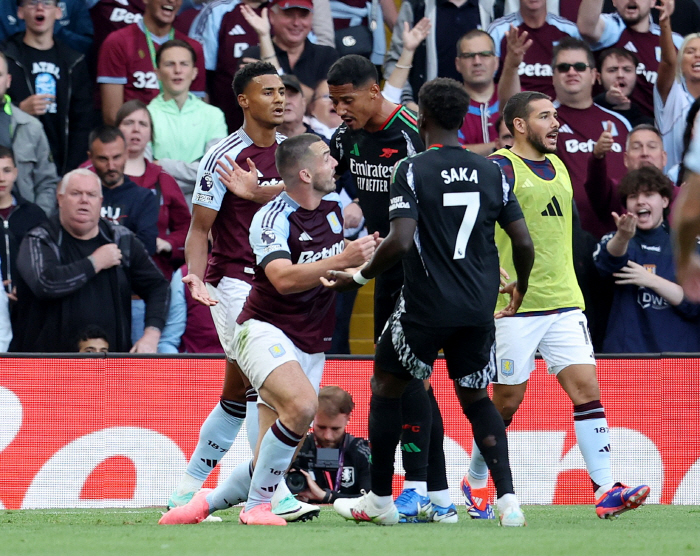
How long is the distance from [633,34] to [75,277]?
6519 millimetres

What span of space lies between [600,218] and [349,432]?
328 cm

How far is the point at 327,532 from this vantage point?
18.7ft

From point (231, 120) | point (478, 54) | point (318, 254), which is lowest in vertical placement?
point (318, 254)

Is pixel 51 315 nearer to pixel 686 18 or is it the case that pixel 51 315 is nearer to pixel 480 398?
pixel 480 398

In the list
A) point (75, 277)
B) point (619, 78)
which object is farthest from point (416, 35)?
point (75, 277)

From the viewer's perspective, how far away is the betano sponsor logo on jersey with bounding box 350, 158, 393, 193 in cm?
669

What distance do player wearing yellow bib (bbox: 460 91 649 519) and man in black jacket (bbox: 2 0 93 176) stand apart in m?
5.52

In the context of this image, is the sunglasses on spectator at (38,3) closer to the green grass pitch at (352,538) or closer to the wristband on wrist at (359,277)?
the green grass pitch at (352,538)

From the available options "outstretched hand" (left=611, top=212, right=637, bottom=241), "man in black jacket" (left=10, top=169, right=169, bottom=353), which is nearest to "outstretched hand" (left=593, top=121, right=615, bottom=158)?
"outstretched hand" (left=611, top=212, right=637, bottom=241)

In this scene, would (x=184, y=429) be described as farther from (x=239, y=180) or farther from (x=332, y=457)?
(x=239, y=180)

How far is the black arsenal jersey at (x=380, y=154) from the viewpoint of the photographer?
6.70 m

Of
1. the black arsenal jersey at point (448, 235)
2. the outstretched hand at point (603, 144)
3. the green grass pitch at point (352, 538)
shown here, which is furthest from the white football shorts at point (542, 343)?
the outstretched hand at point (603, 144)

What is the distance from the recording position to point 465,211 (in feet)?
19.2

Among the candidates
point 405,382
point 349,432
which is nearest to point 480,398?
point 405,382
